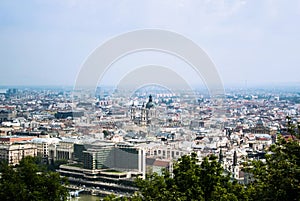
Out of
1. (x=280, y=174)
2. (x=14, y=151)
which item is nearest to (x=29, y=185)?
(x=280, y=174)

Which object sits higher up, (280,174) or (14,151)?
(280,174)

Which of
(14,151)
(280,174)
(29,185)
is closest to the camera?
(280,174)

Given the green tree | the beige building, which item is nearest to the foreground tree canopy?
the green tree

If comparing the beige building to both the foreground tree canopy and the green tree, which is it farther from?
the green tree

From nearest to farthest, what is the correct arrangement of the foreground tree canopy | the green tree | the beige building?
the green tree < the foreground tree canopy < the beige building

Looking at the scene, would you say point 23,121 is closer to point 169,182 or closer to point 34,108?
point 34,108

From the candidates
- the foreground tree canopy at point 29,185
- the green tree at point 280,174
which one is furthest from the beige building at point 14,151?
the green tree at point 280,174

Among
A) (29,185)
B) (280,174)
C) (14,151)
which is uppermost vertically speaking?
(280,174)

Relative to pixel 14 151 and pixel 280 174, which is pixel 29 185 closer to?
pixel 280 174

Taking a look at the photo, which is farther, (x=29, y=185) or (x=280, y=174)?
(x=29, y=185)
